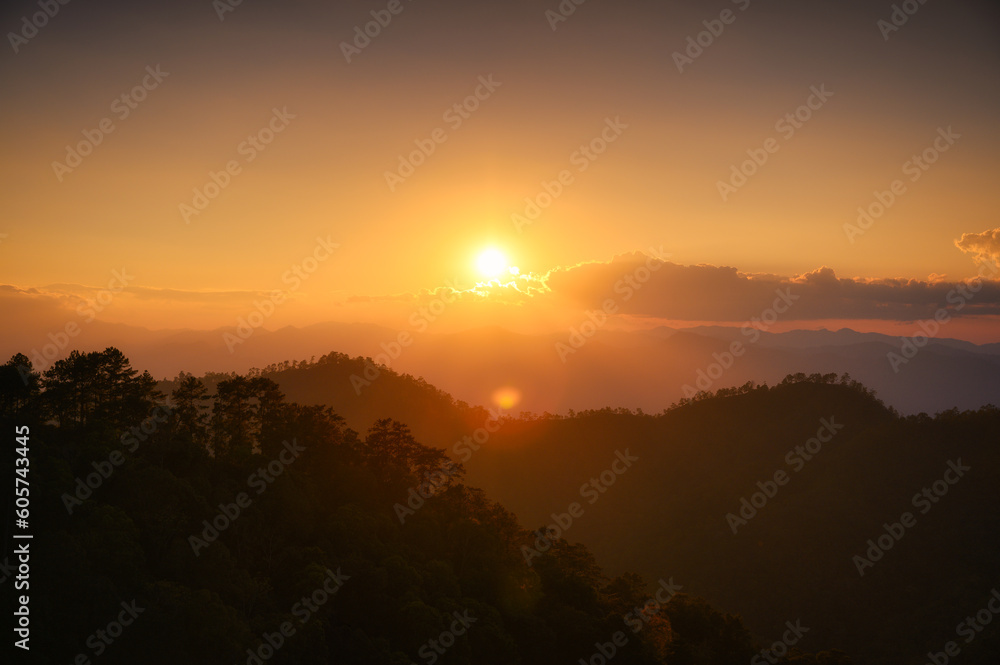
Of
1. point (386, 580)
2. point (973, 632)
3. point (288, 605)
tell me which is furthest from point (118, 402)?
point (973, 632)

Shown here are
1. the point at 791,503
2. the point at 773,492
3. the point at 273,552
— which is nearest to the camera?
the point at 273,552

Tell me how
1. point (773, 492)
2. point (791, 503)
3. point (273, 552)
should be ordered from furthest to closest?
point (773, 492), point (791, 503), point (273, 552)

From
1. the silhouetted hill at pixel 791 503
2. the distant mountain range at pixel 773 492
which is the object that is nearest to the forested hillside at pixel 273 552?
the silhouetted hill at pixel 791 503

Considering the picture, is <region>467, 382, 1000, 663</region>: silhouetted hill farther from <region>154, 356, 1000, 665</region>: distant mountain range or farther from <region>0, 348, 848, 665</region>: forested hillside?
<region>0, 348, 848, 665</region>: forested hillside

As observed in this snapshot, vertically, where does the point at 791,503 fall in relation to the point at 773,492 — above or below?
below

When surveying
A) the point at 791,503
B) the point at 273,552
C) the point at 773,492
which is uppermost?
the point at 773,492

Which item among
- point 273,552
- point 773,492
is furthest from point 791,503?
point 273,552

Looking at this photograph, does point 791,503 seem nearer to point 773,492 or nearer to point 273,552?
point 773,492

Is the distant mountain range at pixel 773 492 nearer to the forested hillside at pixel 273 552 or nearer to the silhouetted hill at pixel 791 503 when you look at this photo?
the silhouetted hill at pixel 791 503

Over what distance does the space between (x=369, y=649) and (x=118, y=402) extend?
89.2 ft

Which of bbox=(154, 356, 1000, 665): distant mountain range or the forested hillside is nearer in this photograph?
the forested hillside

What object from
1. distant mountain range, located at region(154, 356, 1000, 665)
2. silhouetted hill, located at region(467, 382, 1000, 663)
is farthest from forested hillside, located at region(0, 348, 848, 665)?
distant mountain range, located at region(154, 356, 1000, 665)

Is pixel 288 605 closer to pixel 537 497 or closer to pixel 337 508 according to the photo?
pixel 337 508

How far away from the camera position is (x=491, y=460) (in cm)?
13912
